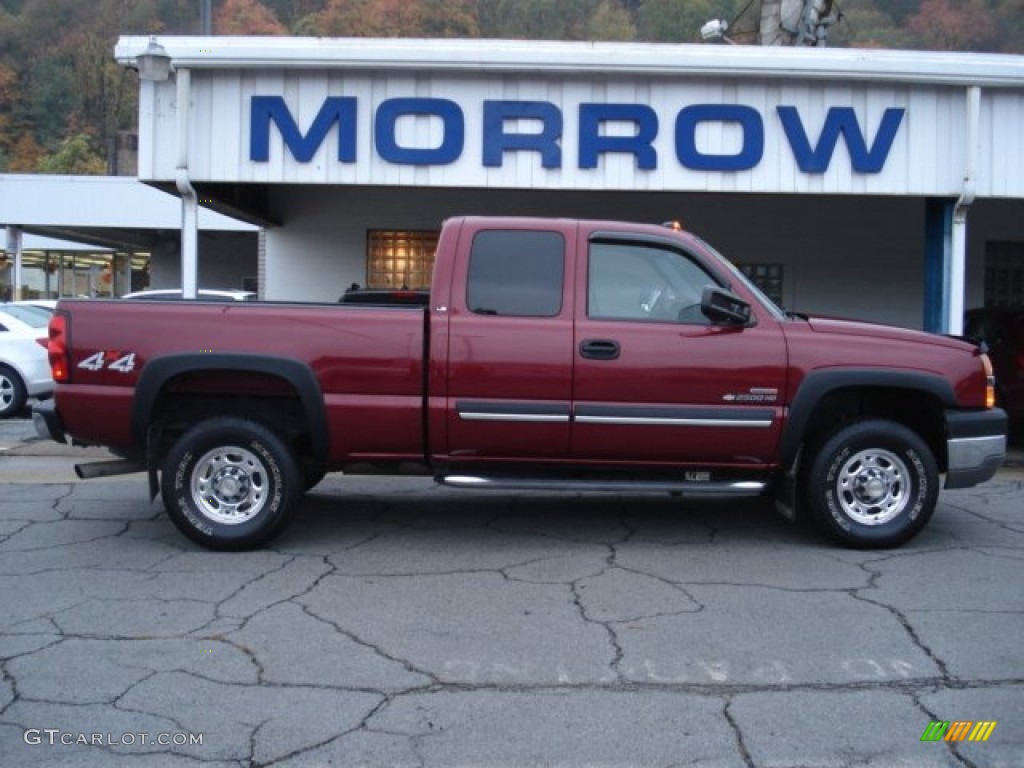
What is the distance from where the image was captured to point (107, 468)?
6.55m

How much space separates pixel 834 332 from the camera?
6.36 meters

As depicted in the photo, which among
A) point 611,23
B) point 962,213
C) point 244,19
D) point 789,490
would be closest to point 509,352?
point 789,490

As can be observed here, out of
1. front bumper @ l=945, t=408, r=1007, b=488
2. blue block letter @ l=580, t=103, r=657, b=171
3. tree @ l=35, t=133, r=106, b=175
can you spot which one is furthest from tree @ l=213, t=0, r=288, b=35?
front bumper @ l=945, t=408, r=1007, b=488

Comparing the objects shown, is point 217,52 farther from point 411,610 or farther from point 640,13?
point 640,13

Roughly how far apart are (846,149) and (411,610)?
785 centimetres

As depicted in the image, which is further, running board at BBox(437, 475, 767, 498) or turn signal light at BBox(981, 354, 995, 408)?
turn signal light at BBox(981, 354, 995, 408)

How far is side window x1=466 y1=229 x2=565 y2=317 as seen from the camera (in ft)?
20.7

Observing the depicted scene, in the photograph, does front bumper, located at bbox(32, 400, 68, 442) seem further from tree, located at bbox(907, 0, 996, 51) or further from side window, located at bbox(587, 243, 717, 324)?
tree, located at bbox(907, 0, 996, 51)

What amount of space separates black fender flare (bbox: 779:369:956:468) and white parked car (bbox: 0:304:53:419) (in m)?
10.5

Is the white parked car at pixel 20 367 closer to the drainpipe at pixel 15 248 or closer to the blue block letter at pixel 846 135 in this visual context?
the blue block letter at pixel 846 135

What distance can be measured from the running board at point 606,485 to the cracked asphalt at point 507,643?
1.43 ft

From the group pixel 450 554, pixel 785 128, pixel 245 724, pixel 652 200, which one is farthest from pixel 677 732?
pixel 652 200

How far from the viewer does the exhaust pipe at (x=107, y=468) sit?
21.1 ft

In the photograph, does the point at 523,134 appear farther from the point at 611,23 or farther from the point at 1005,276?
the point at 611,23
